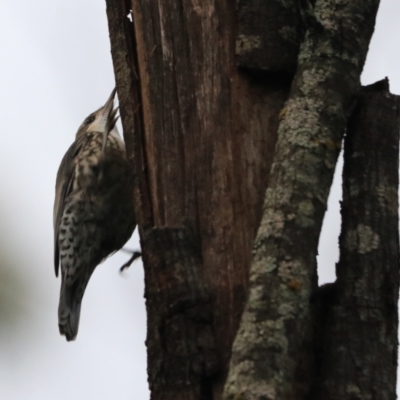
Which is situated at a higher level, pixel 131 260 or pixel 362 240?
pixel 131 260

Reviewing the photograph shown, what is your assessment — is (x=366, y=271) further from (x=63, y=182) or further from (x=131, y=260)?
(x=63, y=182)

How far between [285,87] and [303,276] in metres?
0.72

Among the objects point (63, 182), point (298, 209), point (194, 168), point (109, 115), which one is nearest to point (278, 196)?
point (298, 209)

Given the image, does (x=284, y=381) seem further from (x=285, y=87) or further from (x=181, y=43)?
(x=181, y=43)

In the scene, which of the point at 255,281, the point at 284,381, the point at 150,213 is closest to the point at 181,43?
the point at 150,213

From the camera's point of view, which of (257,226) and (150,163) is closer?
(257,226)

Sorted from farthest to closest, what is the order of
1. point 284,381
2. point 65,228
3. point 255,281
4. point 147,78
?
point 65,228 → point 147,78 → point 255,281 → point 284,381

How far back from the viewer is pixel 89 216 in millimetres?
5023

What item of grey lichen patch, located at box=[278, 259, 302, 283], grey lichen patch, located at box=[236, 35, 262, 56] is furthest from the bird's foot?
grey lichen patch, located at box=[278, 259, 302, 283]

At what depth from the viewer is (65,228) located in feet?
16.6

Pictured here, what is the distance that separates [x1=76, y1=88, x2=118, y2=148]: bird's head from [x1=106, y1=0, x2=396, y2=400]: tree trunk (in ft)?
7.66

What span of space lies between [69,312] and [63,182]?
2.57 ft

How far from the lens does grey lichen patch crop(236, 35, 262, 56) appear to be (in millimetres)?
2662

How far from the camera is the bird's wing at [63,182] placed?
5.17 metres
